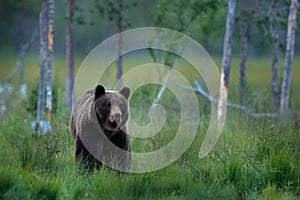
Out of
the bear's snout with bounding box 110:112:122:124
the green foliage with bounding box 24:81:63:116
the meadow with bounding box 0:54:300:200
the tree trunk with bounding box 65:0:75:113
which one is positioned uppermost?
the tree trunk with bounding box 65:0:75:113

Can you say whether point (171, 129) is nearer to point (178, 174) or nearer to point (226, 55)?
point (226, 55)

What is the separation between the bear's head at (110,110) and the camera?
→ 9.32 m

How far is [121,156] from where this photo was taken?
9.76m

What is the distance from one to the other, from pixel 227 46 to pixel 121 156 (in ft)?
17.4

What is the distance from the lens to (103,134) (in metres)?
9.67

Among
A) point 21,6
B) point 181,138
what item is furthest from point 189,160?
point 21,6

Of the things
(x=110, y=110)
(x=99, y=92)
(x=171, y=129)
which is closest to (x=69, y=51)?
(x=171, y=129)

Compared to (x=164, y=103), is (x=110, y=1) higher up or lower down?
higher up

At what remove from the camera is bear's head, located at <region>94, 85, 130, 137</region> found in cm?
932

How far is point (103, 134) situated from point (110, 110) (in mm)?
480

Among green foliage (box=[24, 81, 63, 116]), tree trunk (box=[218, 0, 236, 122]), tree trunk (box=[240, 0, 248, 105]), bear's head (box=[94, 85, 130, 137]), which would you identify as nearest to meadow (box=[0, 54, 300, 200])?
bear's head (box=[94, 85, 130, 137])

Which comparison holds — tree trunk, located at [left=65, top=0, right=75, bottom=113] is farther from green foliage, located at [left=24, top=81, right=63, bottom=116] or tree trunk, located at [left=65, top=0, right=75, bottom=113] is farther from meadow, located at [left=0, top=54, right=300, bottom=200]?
meadow, located at [left=0, top=54, right=300, bottom=200]

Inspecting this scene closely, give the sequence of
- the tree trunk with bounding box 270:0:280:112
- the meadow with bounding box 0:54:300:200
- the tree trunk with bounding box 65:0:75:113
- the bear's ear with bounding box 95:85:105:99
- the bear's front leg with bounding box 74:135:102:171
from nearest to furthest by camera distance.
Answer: the meadow with bounding box 0:54:300:200
the bear's ear with bounding box 95:85:105:99
the bear's front leg with bounding box 74:135:102:171
the tree trunk with bounding box 270:0:280:112
the tree trunk with bounding box 65:0:75:113

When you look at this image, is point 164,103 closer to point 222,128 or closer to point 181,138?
point 222,128
